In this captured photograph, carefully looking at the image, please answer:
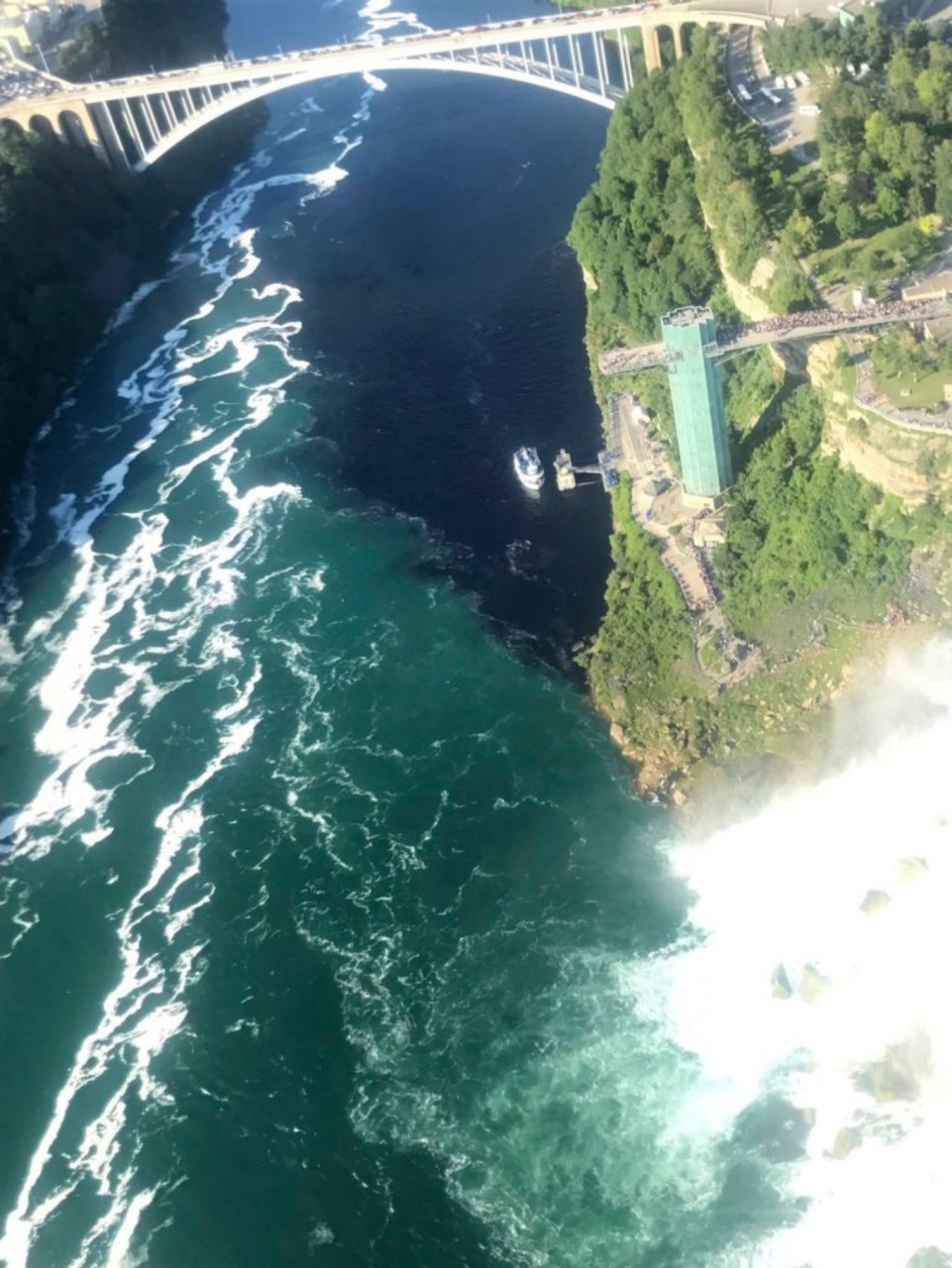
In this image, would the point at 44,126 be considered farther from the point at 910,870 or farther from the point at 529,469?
the point at 910,870

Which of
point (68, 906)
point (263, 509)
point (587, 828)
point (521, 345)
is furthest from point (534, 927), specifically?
point (521, 345)

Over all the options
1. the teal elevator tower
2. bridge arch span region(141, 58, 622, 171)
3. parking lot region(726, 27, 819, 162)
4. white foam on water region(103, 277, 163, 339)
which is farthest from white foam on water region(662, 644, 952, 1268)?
white foam on water region(103, 277, 163, 339)

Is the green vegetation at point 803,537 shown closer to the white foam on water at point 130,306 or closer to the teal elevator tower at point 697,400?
the teal elevator tower at point 697,400

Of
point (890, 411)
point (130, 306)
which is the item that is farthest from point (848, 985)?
point (130, 306)

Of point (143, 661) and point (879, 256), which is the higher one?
point (879, 256)

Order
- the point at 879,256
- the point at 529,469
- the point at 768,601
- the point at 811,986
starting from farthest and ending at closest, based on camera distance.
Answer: the point at 529,469, the point at 879,256, the point at 768,601, the point at 811,986

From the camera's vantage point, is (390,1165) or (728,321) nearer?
(390,1165)

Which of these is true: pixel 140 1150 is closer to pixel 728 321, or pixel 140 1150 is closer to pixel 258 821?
pixel 258 821
